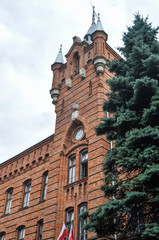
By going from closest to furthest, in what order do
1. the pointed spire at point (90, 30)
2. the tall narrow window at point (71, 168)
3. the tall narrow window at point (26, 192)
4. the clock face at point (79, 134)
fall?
the tall narrow window at point (71, 168) → the clock face at point (79, 134) → the tall narrow window at point (26, 192) → the pointed spire at point (90, 30)

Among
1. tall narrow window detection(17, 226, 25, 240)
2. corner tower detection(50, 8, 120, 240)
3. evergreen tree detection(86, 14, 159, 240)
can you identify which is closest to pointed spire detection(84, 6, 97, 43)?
corner tower detection(50, 8, 120, 240)

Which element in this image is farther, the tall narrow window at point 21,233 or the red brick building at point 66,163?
the tall narrow window at point 21,233

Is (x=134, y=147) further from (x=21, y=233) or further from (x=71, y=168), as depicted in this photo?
(x=21, y=233)

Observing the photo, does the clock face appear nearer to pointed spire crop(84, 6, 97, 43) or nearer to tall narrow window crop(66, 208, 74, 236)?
tall narrow window crop(66, 208, 74, 236)

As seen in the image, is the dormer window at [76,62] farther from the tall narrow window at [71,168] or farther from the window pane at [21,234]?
the window pane at [21,234]

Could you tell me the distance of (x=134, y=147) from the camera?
912cm

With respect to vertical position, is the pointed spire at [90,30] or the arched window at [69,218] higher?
the pointed spire at [90,30]

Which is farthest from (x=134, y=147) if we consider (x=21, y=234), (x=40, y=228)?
(x=21, y=234)

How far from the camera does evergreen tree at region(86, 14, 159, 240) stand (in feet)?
26.8

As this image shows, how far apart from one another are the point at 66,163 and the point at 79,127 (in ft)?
7.38

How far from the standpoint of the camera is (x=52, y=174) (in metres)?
17.0

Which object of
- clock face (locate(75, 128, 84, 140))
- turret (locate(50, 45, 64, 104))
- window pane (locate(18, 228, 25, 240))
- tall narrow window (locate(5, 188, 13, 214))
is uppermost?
turret (locate(50, 45, 64, 104))

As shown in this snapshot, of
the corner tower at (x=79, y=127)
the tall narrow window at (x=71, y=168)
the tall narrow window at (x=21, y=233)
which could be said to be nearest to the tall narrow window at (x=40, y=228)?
the tall narrow window at (x=21, y=233)

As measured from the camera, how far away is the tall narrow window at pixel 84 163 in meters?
15.7
